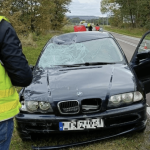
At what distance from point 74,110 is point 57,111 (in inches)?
8.3

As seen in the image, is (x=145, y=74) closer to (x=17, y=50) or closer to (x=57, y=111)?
(x=57, y=111)

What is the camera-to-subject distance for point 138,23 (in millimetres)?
54000

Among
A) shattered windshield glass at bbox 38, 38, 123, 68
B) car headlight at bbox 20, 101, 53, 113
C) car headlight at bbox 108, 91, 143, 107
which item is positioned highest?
shattered windshield glass at bbox 38, 38, 123, 68

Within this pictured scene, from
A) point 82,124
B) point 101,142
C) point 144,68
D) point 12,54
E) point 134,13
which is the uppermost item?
point 134,13

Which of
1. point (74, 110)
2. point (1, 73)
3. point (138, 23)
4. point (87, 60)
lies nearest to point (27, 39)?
point (87, 60)

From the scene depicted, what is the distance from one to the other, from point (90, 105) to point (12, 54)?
1689 mm

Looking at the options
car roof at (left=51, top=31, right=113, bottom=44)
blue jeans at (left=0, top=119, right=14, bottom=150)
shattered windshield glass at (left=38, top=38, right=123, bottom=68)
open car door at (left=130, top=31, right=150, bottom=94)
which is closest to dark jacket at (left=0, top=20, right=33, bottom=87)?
blue jeans at (left=0, top=119, right=14, bottom=150)

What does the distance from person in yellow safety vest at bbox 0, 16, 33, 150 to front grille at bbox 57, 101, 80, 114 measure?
4.17ft

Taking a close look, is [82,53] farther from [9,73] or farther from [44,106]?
[9,73]

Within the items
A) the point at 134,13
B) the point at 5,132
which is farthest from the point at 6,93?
the point at 134,13

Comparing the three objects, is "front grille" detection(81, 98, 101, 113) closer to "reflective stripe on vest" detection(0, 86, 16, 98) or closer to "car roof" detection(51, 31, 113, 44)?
"reflective stripe on vest" detection(0, 86, 16, 98)

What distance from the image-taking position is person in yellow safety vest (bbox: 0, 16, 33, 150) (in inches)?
66.1

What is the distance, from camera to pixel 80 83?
341 centimetres

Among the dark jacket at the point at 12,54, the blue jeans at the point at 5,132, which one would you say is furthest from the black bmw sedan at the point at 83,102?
the dark jacket at the point at 12,54
